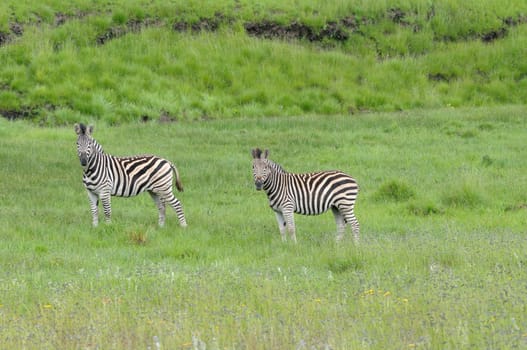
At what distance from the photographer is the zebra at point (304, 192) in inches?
607

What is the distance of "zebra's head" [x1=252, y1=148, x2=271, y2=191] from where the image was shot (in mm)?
15125

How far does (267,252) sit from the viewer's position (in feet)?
47.3

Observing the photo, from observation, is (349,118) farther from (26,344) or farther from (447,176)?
(26,344)

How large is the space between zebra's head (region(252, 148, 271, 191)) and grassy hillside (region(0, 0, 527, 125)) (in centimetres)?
1737

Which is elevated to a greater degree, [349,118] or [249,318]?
[249,318]

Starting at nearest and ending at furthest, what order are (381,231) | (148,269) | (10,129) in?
(148,269) → (381,231) → (10,129)

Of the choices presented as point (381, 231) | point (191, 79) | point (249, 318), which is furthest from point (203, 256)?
point (191, 79)

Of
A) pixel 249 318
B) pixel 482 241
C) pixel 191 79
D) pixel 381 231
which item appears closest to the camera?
pixel 249 318

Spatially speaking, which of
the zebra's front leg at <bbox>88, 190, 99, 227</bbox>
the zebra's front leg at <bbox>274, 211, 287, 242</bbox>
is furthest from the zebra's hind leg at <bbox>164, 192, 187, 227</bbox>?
the zebra's front leg at <bbox>274, 211, 287, 242</bbox>

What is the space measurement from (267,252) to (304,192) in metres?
1.64

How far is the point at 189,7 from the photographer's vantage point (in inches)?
1569

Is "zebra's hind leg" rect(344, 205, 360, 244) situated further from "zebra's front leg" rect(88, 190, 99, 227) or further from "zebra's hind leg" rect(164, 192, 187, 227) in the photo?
"zebra's front leg" rect(88, 190, 99, 227)

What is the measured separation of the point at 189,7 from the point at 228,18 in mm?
1744

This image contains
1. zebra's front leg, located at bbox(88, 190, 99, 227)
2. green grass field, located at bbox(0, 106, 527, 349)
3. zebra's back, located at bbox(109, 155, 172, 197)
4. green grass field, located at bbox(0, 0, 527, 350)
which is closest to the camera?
green grass field, located at bbox(0, 106, 527, 349)
